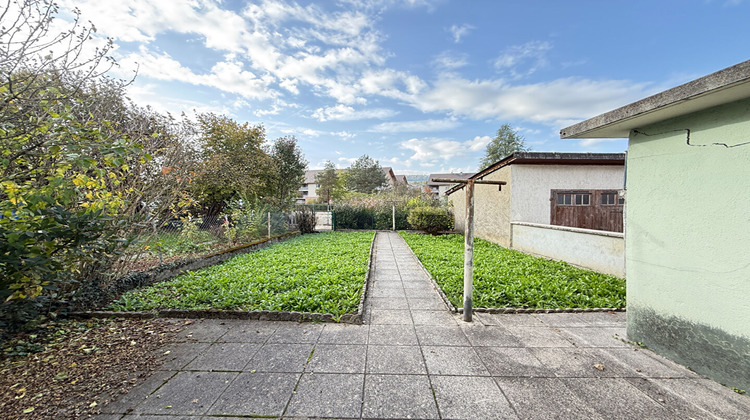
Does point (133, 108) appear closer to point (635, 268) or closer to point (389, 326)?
point (389, 326)

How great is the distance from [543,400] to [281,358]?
2.22 metres

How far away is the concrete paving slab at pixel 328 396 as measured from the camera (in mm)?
1829

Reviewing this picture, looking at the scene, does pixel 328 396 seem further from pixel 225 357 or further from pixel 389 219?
pixel 389 219

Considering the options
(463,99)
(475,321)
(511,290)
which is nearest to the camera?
(475,321)

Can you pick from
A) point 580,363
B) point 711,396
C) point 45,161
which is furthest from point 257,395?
point 711,396

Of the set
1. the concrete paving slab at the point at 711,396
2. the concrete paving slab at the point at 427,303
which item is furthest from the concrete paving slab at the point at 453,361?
the concrete paving slab at the point at 711,396

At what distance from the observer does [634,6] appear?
14.9 feet

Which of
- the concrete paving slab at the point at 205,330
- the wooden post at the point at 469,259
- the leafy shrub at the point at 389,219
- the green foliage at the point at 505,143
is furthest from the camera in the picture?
the green foliage at the point at 505,143

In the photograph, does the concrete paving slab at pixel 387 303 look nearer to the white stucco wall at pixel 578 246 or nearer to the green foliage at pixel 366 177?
the white stucco wall at pixel 578 246

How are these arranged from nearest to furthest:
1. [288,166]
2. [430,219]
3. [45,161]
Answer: [45,161] → [430,219] → [288,166]

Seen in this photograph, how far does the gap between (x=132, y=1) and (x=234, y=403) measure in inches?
206

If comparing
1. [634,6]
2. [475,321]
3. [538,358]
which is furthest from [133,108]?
[634,6]

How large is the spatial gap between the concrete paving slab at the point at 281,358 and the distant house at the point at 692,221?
11.4 ft

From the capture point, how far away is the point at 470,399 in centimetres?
197
